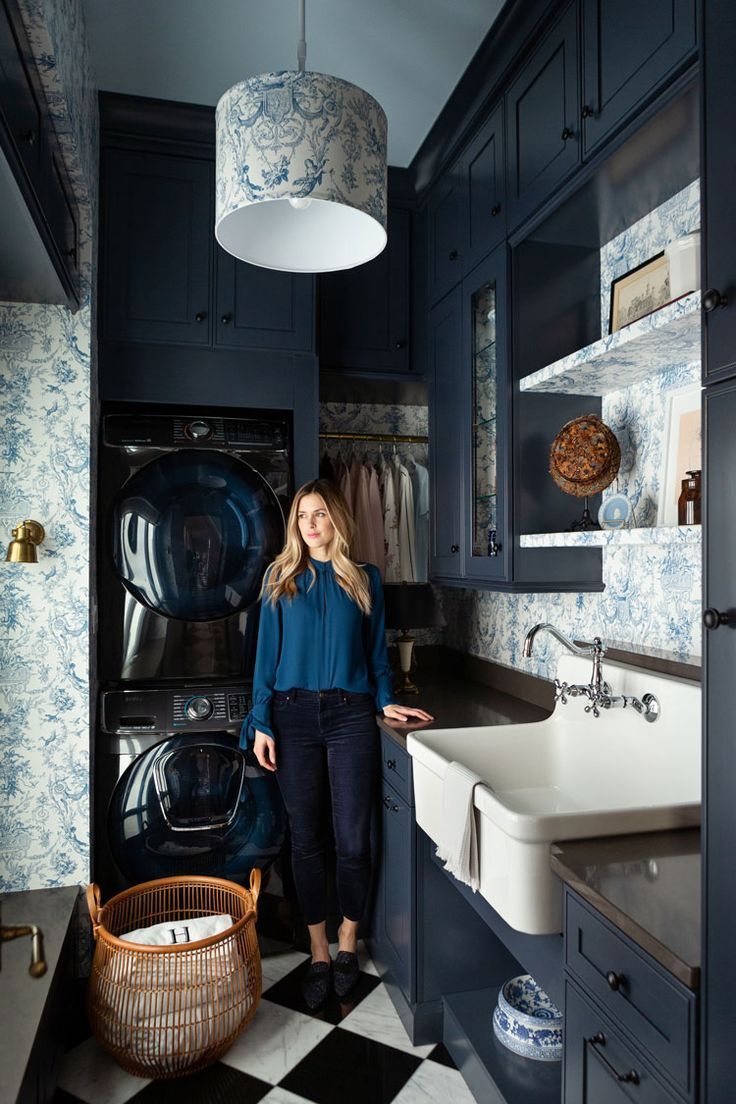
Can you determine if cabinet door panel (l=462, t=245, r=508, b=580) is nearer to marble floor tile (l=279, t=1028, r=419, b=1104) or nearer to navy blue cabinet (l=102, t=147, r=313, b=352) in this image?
navy blue cabinet (l=102, t=147, r=313, b=352)

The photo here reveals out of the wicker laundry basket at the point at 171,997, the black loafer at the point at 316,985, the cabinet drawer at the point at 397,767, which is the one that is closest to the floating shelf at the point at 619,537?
the cabinet drawer at the point at 397,767

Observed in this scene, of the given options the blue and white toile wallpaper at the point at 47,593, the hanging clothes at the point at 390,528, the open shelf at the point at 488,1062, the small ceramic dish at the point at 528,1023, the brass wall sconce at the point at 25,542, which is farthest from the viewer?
the hanging clothes at the point at 390,528

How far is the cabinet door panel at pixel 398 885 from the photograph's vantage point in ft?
6.98

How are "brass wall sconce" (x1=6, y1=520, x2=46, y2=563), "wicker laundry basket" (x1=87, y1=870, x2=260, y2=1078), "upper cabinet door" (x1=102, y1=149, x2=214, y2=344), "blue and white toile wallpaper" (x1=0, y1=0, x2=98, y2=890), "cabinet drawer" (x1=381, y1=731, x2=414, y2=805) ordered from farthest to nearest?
"upper cabinet door" (x1=102, y1=149, x2=214, y2=344) < "blue and white toile wallpaper" (x1=0, y1=0, x2=98, y2=890) < "brass wall sconce" (x1=6, y1=520, x2=46, y2=563) < "cabinet drawer" (x1=381, y1=731, x2=414, y2=805) < "wicker laundry basket" (x1=87, y1=870, x2=260, y2=1078)

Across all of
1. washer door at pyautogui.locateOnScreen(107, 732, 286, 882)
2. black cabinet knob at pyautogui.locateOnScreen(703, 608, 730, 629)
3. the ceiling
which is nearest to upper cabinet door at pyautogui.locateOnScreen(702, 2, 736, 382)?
black cabinet knob at pyautogui.locateOnScreen(703, 608, 730, 629)

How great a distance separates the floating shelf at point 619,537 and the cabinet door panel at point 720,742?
1.58 ft

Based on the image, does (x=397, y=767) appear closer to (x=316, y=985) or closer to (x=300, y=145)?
(x=316, y=985)

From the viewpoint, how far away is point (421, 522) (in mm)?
3045

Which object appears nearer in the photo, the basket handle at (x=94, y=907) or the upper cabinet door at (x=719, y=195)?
the upper cabinet door at (x=719, y=195)

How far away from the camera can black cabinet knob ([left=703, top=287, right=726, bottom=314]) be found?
3.10ft

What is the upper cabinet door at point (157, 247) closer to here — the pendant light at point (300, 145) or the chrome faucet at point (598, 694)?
the pendant light at point (300, 145)

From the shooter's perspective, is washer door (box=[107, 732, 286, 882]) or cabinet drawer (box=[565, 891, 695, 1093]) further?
washer door (box=[107, 732, 286, 882])

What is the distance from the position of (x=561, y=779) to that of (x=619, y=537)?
74 cm

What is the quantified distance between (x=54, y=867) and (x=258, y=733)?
0.76 m
